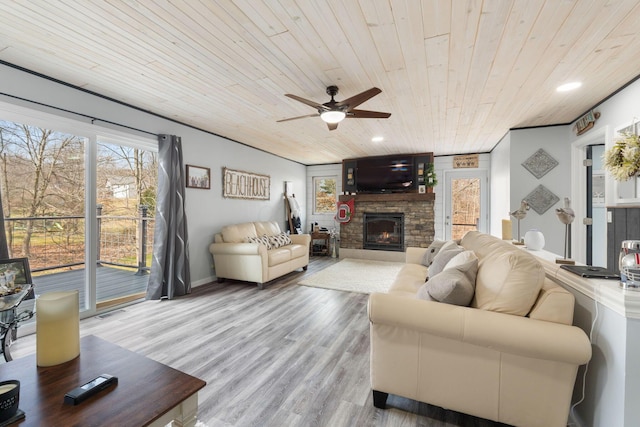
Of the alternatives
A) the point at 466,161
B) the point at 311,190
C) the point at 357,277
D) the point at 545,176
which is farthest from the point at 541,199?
the point at 311,190

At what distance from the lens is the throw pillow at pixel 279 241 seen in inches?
194

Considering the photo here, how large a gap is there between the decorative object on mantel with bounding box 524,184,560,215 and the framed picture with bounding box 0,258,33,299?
584 centimetres

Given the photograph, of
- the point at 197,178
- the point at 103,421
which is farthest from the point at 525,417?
the point at 197,178

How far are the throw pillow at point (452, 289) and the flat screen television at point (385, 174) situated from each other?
4.90 meters

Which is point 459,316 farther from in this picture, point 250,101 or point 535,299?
point 250,101

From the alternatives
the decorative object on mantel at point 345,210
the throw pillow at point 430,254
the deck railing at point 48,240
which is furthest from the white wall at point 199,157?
the throw pillow at point 430,254

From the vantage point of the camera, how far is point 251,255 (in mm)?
4156

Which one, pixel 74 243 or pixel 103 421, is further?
pixel 74 243

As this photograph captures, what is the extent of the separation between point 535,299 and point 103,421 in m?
1.98

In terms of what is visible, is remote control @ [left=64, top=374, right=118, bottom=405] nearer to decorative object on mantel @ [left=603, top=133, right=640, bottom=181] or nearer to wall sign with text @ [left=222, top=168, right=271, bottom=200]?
decorative object on mantel @ [left=603, top=133, right=640, bottom=181]

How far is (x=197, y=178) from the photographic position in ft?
14.0

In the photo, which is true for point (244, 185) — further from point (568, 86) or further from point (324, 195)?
point (568, 86)

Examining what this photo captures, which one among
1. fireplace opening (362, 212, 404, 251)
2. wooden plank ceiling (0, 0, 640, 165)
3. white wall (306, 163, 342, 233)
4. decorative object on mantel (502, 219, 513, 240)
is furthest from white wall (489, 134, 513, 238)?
white wall (306, 163, 342, 233)

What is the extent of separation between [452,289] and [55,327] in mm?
1958
